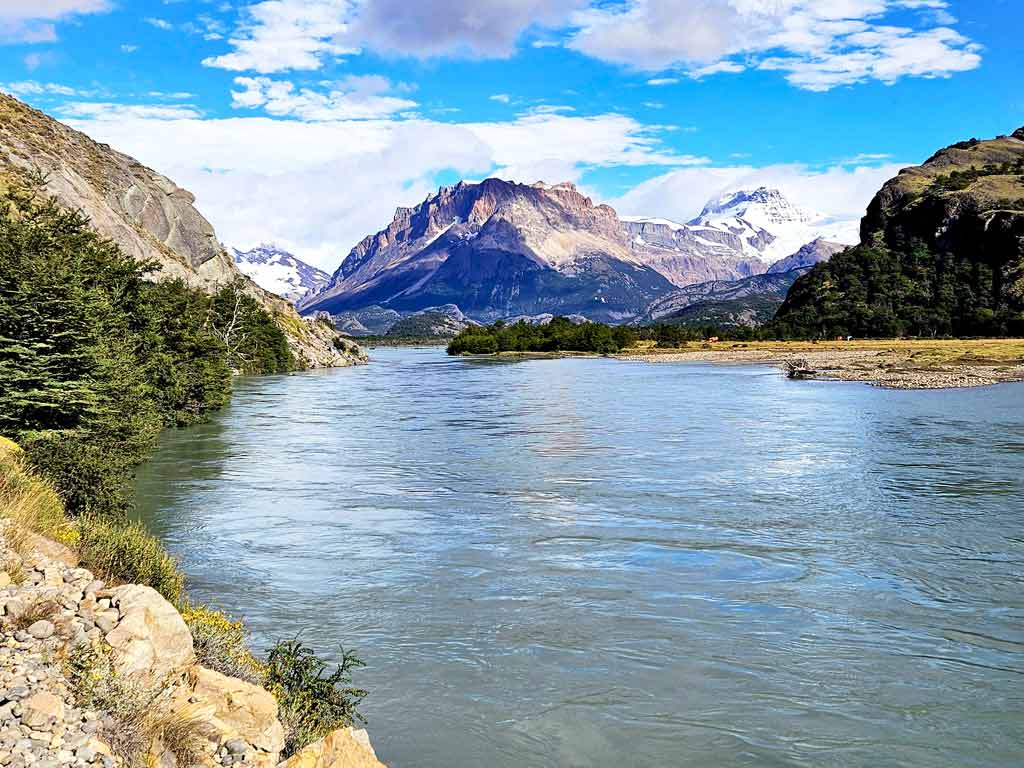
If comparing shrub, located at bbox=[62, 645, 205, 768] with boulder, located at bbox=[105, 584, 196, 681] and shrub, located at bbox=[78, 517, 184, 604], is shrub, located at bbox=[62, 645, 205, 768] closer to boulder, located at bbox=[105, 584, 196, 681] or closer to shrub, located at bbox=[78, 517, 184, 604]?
boulder, located at bbox=[105, 584, 196, 681]

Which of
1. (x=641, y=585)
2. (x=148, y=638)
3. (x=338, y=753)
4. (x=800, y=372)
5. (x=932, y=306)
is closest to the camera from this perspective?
(x=338, y=753)

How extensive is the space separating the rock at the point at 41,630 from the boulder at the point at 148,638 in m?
0.61

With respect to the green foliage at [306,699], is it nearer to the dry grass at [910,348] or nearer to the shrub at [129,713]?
the shrub at [129,713]

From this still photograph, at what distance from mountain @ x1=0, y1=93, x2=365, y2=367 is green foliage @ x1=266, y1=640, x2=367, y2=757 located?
227ft

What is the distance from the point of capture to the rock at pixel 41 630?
908 centimetres

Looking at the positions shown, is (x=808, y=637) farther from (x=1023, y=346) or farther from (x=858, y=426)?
(x=1023, y=346)

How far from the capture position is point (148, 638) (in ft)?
32.1

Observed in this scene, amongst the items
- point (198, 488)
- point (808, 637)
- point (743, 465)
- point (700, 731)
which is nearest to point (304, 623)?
point (700, 731)

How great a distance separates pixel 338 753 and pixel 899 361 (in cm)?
10778

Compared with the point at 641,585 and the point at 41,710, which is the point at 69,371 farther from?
the point at 41,710

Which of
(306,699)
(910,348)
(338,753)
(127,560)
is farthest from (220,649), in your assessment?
(910,348)

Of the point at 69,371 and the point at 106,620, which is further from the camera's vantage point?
the point at 69,371

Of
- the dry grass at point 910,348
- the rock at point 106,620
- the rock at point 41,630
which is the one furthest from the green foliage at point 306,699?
the dry grass at point 910,348

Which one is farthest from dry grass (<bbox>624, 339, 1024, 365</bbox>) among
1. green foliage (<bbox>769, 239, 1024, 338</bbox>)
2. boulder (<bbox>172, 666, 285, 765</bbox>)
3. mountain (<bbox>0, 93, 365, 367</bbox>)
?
boulder (<bbox>172, 666, 285, 765</bbox>)
